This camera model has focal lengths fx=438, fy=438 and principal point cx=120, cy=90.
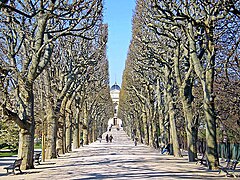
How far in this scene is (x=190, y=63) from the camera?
2667 centimetres

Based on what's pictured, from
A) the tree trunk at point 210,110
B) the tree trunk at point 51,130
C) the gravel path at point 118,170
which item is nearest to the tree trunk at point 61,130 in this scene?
the tree trunk at point 51,130

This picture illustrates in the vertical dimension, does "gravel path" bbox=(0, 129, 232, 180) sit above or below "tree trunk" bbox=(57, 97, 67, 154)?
below

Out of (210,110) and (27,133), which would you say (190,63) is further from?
(27,133)

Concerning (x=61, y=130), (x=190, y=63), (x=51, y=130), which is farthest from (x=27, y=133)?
(x=61, y=130)

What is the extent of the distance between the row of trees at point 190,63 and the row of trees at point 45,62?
440cm

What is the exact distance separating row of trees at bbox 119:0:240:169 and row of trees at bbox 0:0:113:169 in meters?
4.40

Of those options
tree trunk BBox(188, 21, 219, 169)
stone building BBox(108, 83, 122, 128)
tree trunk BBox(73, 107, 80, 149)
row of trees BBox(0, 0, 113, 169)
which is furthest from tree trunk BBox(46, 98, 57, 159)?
stone building BBox(108, 83, 122, 128)

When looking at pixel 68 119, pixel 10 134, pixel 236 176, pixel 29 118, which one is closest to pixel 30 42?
pixel 29 118

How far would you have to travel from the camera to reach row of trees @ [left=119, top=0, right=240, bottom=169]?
2119 centimetres

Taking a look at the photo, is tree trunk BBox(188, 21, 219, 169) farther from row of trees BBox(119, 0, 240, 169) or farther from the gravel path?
the gravel path

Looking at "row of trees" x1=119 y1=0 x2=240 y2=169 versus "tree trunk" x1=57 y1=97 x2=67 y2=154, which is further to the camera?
"tree trunk" x1=57 y1=97 x2=67 y2=154

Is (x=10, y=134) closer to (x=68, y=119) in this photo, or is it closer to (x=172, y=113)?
(x=68, y=119)

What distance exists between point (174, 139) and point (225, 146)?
633 centimetres

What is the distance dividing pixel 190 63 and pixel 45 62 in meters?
8.76
